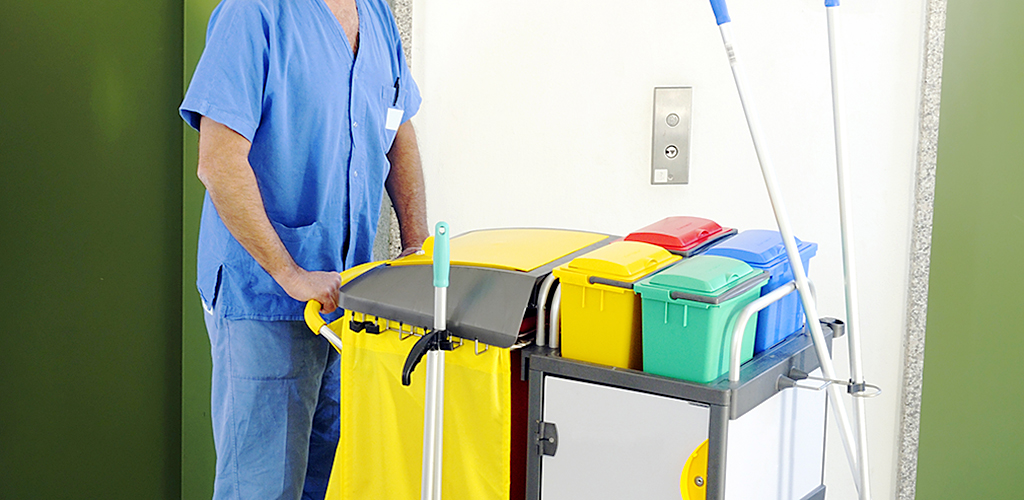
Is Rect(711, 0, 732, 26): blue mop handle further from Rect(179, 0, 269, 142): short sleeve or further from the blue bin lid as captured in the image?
Rect(179, 0, 269, 142): short sleeve

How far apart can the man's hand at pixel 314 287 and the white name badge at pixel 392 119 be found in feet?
1.49

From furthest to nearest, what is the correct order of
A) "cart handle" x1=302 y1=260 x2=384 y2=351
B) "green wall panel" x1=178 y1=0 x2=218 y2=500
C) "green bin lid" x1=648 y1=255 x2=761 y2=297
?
"green wall panel" x1=178 y1=0 x2=218 y2=500, "cart handle" x1=302 y1=260 x2=384 y2=351, "green bin lid" x1=648 y1=255 x2=761 y2=297

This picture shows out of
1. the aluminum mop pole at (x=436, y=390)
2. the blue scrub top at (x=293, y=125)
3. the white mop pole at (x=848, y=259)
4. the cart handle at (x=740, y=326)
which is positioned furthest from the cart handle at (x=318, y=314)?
the white mop pole at (x=848, y=259)

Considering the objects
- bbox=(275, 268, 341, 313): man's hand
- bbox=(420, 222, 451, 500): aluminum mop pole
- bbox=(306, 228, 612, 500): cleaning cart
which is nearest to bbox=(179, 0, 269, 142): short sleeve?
bbox=(275, 268, 341, 313): man's hand

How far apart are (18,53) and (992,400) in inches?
97.0

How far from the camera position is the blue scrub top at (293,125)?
5.41 ft

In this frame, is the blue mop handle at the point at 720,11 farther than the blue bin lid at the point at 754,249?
No

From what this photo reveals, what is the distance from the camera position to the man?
1.64 metres

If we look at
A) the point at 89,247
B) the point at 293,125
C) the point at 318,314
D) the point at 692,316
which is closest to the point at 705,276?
the point at 692,316

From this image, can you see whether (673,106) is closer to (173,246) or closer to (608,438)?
(608,438)

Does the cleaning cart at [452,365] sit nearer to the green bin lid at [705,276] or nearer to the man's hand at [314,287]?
the man's hand at [314,287]

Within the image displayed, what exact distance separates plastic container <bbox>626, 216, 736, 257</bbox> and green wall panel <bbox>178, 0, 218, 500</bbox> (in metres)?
1.48

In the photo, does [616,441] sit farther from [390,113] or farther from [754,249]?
[390,113]

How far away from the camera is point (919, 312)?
7.00 feet
